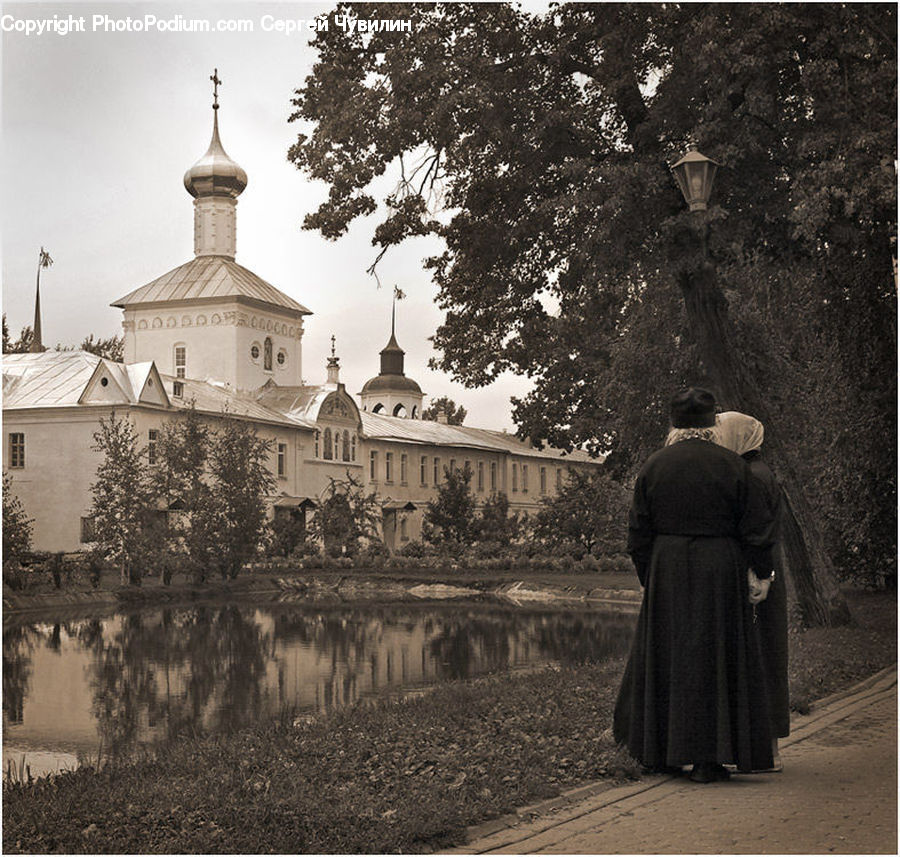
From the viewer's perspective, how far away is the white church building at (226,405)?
121 feet

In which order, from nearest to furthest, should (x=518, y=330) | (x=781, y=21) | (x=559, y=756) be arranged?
1. (x=559, y=756)
2. (x=781, y=21)
3. (x=518, y=330)

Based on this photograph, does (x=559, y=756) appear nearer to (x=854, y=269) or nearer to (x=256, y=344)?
(x=854, y=269)

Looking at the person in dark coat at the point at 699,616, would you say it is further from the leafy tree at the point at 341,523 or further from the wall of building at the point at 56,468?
the leafy tree at the point at 341,523

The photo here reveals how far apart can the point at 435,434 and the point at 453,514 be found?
1381 centimetres

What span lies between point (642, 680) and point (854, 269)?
28.4 feet

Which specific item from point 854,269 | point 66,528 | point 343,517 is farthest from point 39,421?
point 854,269

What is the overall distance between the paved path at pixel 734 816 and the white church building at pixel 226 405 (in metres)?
14.2

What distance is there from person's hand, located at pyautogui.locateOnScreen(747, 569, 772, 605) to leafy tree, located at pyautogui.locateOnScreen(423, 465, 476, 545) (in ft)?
130

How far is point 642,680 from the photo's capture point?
6.57 meters

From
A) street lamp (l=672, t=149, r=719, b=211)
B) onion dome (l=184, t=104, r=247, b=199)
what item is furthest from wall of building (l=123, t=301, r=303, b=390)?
street lamp (l=672, t=149, r=719, b=211)

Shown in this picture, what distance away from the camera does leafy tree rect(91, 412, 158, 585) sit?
1373 inches

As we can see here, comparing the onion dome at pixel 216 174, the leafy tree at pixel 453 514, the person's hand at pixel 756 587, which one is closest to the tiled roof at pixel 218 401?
the leafy tree at pixel 453 514

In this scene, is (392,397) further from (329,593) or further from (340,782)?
(340,782)

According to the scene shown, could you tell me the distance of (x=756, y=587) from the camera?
253 inches
